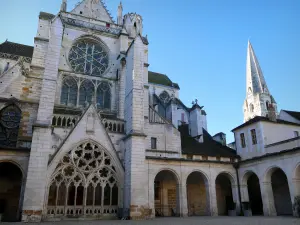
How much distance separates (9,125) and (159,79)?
70.3 feet

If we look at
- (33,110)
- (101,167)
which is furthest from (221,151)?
(33,110)

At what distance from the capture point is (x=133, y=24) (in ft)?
80.1

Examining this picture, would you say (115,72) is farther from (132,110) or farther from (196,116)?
(196,116)

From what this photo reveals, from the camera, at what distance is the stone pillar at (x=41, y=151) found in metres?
13.2

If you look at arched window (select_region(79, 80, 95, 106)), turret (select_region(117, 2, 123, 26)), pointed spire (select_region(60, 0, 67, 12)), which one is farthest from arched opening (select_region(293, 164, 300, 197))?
pointed spire (select_region(60, 0, 67, 12))

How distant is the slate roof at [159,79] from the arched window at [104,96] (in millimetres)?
12550

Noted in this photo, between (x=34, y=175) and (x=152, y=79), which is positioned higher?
(x=152, y=79)

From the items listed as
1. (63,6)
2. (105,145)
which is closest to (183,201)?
(105,145)

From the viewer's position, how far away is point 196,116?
27625 mm

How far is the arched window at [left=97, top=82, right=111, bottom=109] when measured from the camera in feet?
68.3

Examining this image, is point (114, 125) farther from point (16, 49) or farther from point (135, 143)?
point (16, 49)

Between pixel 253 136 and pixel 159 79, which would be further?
pixel 159 79

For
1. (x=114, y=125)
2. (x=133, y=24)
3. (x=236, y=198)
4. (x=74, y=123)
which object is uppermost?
(x=133, y=24)

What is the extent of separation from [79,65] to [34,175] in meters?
10.6
